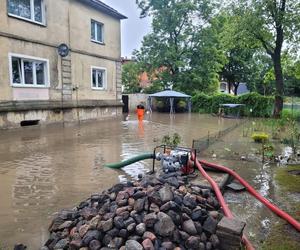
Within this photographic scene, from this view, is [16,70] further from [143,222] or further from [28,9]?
[143,222]

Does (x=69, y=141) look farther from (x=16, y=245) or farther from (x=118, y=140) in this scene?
(x=16, y=245)

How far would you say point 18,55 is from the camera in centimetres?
1273

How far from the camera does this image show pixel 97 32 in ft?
59.7

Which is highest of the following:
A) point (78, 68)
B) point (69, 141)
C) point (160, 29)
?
point (160, 29)

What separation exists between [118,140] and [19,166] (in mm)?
4153

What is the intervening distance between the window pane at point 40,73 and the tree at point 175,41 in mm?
14776

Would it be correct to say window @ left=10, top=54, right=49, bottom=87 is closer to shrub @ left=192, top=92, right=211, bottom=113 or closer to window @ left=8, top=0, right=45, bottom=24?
window @ left=8, top=0, right=45, bottom=24

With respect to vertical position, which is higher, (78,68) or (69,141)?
(78,68)

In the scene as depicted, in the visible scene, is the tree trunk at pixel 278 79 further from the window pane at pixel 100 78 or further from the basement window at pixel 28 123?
the basement window at pixel 28 123

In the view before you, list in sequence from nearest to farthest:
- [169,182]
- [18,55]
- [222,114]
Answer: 1. [169,182]
2. [18,55]
3. [222,114]

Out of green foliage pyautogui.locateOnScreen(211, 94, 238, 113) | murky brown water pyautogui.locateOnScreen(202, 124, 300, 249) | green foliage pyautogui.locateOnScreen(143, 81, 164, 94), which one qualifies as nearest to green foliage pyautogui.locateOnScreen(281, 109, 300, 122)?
green foliage pyautogui.locateOnScreen(211, 94, 238, 113)

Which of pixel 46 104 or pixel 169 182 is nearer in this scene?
pixel 169 182

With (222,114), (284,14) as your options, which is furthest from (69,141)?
(222,114)

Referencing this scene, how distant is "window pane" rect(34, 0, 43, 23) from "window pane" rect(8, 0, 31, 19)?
16.8 inches
